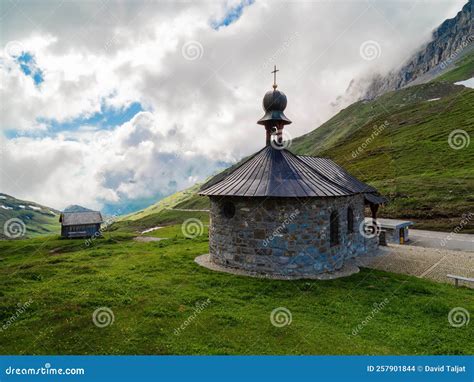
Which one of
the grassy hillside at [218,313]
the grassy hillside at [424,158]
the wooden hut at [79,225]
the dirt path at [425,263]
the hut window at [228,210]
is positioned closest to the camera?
the grassy hillside at [218,313]

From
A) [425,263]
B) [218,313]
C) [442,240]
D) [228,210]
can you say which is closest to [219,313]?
[218,313]

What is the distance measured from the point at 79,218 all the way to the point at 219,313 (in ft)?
128

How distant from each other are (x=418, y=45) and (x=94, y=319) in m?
222

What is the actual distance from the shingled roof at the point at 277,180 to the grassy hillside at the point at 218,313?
3929mm

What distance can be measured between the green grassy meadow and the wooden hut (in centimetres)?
2875

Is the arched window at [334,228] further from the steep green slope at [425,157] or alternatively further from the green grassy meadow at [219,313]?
the steep green slope at [425,157]

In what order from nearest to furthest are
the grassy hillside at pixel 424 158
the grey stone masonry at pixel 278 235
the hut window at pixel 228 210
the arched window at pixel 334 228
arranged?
1. the grey stone masonry at pixel 278 235
2. the hut window at pixel 228 210
3. the arched window at pixel 334 228
4. the grassy hillside at pixel 424 158

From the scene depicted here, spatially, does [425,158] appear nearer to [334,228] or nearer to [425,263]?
[425,263]

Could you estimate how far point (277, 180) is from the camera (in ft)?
49.1

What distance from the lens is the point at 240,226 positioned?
1490 centimetres

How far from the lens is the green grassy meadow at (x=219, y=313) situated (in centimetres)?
782

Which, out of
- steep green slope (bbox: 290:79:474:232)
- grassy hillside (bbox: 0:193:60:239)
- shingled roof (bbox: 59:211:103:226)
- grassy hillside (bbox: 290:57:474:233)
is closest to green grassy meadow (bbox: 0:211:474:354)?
steep green slope (bbox: 290:79:474:232)

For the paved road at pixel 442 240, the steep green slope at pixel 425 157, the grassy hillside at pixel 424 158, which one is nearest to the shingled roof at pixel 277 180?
the paved road at pixel 442 240

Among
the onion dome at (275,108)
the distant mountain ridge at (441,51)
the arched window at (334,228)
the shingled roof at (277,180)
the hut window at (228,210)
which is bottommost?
the arched window at (334,228)
